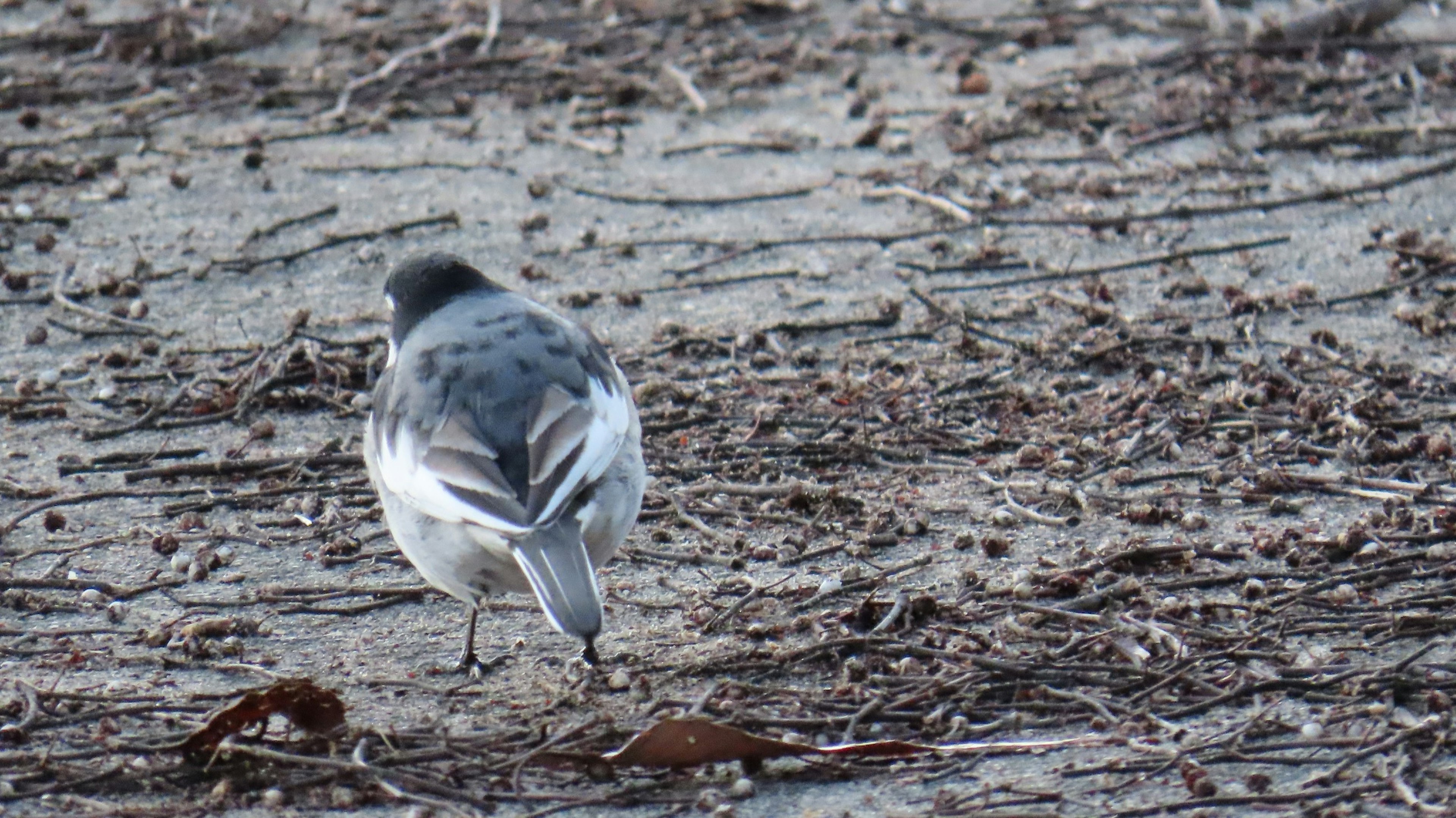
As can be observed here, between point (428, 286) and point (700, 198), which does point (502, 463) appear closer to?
point (428, 286)

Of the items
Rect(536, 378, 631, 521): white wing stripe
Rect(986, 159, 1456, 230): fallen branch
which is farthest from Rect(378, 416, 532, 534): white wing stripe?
Rect(986, 159, 1456, 230): fallen branch

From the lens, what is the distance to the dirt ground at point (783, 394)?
4.31 m

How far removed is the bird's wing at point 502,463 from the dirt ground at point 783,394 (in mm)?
570

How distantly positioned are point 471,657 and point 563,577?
2.66ft

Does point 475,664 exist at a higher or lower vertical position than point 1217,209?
higher

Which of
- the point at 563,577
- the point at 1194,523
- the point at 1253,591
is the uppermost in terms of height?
the point at 563,577

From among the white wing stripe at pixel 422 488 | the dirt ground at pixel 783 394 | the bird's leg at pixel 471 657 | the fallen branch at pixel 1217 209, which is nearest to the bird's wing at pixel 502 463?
the white wing stripe at pixel 422 488

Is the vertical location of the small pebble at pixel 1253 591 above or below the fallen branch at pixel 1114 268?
above

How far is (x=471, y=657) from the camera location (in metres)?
5.07

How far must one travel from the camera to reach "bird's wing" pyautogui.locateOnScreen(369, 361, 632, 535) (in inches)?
178

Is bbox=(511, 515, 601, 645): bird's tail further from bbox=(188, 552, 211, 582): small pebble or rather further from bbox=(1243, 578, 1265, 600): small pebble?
bbox=(1243, 578, 1265, 600): small pebble

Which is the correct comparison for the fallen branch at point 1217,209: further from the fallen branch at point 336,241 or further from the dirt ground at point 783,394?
the fallen branch at point 336,241

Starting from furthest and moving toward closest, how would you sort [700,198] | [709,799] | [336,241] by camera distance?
[700,198]
[336,241]
[709,799]

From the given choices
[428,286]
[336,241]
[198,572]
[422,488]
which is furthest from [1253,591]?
[336,241]
